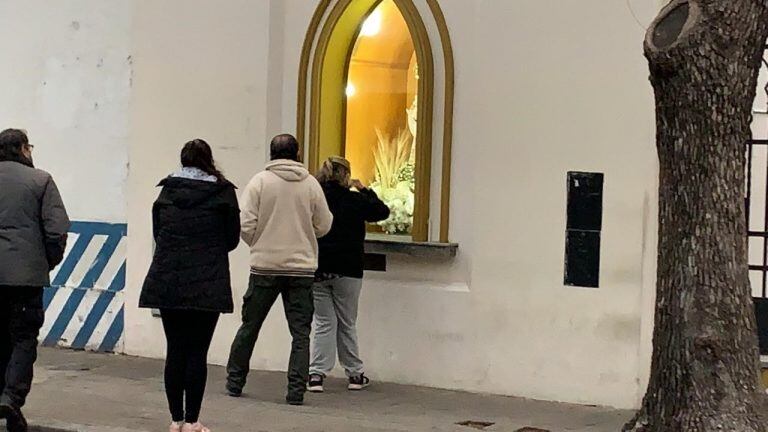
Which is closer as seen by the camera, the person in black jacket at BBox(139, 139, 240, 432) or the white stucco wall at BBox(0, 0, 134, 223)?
the person in black jacket at BBox(139, 139, 240, 432)

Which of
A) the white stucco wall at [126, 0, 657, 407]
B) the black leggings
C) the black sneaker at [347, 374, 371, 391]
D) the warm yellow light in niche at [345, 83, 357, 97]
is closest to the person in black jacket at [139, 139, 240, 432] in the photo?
the black leggings

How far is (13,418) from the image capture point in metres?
7.98

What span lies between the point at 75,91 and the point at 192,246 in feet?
14.1

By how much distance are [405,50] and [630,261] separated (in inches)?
104

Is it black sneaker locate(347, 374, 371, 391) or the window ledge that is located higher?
the window ledge

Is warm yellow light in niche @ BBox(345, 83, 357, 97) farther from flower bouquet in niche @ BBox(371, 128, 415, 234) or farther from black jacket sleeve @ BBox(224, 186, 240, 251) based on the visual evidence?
black jacket sleeve @ BBox(224, 186, 240, 251)

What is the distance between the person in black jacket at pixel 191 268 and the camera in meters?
7.73

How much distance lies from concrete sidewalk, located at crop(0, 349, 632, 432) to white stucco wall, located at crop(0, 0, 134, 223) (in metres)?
1.93

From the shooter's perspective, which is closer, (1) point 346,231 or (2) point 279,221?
(2) point 279,221

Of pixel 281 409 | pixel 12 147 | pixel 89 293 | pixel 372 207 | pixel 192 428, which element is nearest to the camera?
pixel 192 428

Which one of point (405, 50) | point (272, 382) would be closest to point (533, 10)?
point (405, 50)

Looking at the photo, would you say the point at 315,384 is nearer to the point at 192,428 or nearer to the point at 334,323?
the point at 334,323

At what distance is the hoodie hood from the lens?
910cm

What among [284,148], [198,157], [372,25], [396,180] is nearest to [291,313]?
[284,148]
